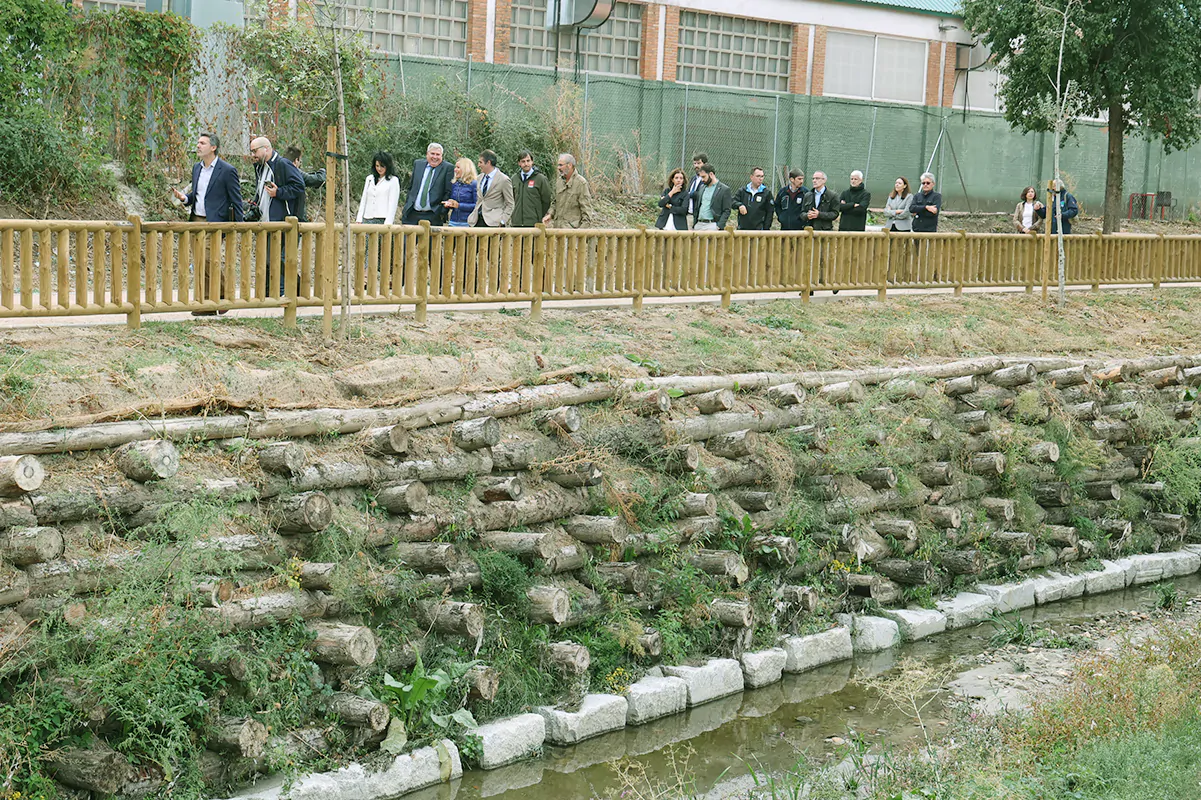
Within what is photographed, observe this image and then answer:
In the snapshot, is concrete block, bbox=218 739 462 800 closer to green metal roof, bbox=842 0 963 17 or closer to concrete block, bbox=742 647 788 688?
concrete block, bbox=742 647 788 688

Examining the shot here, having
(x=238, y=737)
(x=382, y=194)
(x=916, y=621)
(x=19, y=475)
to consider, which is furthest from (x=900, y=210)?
(x=19, y=475)

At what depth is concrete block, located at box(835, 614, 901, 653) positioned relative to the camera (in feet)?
36.4

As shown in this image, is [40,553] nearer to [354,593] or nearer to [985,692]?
[354,593]

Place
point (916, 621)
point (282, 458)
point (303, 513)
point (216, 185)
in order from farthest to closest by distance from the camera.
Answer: point (216, 185) < point (916, 621) < point (282, 458) < point (303, 513)

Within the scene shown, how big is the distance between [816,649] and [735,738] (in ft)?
5.41

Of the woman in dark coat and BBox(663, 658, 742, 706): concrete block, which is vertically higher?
the woman in dark coat

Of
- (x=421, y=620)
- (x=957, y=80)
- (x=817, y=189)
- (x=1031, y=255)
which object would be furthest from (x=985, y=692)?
(x=957, y=80)

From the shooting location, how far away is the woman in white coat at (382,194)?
555 inches

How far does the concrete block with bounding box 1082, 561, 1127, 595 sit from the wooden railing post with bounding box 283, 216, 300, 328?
7.88 metres

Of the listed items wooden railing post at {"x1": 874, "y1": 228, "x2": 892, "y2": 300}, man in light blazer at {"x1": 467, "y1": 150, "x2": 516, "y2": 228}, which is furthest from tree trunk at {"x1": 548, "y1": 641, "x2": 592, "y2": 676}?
wooden railing post at {"x1": 874, "y1": 228, "x2": 892, "y2": 300}

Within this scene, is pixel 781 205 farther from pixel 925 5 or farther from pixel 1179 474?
pixel 925 5

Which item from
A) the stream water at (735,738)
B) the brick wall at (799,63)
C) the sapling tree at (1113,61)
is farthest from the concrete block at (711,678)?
the brick wall at (799,63)

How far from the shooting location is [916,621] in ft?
37.8

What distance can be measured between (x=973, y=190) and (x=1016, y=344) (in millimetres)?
14174
